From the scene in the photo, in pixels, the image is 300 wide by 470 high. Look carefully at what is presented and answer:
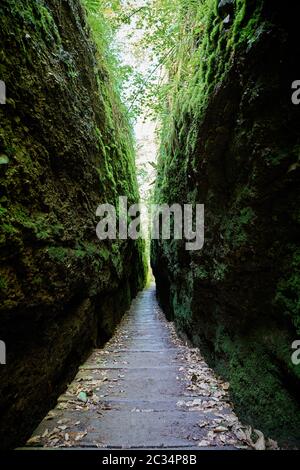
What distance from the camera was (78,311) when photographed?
4473mm

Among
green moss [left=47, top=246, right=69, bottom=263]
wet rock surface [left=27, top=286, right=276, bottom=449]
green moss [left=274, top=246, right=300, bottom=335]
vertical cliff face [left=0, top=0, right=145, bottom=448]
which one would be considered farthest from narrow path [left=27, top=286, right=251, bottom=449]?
green moss [left=47, top=246, right=69, bottom=263]

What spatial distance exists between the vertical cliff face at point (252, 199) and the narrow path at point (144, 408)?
338mm

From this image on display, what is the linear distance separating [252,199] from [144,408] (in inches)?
107

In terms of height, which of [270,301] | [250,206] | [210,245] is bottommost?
[270,301]

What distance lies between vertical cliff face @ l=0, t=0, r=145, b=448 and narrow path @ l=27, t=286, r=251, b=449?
29 centimetres

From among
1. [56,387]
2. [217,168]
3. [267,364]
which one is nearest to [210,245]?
[217,168]

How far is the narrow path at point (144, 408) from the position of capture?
2.81 metres

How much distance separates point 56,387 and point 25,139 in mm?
2992

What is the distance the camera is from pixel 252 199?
3.02m

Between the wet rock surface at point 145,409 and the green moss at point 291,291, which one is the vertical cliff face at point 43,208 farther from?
the green moss at point 291,291

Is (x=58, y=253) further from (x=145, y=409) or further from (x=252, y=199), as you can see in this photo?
(x=252, y=199)

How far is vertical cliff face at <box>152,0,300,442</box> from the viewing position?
2535 mm

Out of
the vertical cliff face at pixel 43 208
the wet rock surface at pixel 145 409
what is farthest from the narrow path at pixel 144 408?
the vertical cliff face at pixel 43 208
